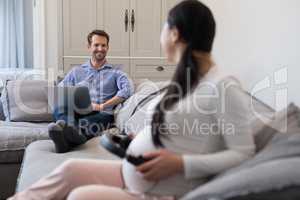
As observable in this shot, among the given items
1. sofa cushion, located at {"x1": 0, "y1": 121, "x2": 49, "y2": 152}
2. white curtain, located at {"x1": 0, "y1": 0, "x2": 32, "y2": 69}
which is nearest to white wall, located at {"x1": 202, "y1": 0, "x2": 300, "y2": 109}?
sofa cushion, located at {"x1": 0, "y1": 121, "x2": 49, "y2": 152}

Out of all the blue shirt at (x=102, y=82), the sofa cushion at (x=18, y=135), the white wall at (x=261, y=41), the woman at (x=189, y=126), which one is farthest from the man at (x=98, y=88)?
the woman at (x=189, y=126)

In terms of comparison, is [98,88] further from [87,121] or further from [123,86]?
[87,121]

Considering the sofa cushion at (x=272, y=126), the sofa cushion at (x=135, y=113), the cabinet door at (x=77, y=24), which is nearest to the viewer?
the sofa cushion at (x=272, y=126)

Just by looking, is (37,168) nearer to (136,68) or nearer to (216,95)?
(216,95)

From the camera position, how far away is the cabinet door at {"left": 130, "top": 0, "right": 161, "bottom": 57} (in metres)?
4.33

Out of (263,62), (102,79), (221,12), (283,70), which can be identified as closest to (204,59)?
(283,70)

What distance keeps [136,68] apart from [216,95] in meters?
3.25

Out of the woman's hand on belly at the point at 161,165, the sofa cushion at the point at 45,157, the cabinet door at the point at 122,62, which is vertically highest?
the cabinet door at the point at 122,62

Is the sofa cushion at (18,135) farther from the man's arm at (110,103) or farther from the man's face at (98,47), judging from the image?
the man's face at (98,47)

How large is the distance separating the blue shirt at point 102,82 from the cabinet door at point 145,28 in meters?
1.25

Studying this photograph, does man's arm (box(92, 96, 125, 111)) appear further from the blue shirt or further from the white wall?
the white wall

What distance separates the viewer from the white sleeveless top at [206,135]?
44.8 inches

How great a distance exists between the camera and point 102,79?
10.2 feet

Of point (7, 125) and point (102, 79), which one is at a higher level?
point (102, 79)
